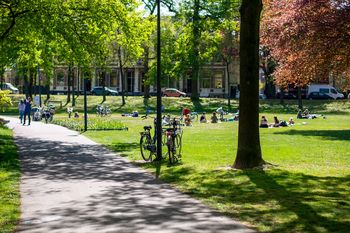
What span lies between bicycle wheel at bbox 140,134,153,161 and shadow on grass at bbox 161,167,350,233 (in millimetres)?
1914

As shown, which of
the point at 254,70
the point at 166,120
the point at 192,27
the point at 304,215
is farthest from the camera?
the point at 192,27

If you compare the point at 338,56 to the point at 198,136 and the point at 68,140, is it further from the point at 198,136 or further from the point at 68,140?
the point at 68,140

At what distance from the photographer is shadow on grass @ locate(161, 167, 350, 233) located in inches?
324

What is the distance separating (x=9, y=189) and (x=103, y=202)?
8.47ft

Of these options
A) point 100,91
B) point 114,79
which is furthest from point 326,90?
point 114,79

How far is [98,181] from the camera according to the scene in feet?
41.2

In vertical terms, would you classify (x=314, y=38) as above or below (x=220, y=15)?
below

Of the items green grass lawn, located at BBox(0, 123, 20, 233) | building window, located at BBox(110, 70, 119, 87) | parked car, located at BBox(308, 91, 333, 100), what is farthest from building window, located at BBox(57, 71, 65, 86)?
green grass lawn, located at BBox(0, 123, 20, 233)

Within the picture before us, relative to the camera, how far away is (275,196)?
34.4 ft

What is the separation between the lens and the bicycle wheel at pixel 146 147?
16.2 metres

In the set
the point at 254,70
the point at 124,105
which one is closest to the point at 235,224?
the point at 254,70

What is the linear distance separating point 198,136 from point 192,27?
18362 mm

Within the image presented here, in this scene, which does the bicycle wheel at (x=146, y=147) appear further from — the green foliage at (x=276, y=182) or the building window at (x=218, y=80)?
the building window at (x=218, y=80)

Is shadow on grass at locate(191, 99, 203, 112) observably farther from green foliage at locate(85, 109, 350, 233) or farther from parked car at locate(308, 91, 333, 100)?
green foliage at locate(85, 109, 350, 233)
